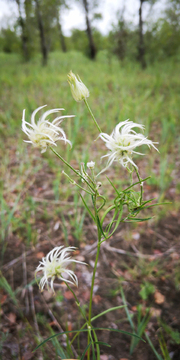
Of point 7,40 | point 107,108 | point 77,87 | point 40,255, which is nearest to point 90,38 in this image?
point 107,108

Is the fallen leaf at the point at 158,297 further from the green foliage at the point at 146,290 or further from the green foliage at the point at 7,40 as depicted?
the green foliage at the point at 7,40

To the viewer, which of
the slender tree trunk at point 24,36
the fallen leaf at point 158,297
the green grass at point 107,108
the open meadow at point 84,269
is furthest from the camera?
the slender tree trunk at point 24,36

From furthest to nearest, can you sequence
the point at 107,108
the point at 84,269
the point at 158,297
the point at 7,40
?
the point at 7,40, the point at 107,108, the point at 84,269, the point at 158,297

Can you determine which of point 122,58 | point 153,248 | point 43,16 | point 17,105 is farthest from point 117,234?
point 43,16

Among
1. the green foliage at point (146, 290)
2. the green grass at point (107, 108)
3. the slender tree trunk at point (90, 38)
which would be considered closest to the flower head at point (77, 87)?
the green grass at point (107, 108)

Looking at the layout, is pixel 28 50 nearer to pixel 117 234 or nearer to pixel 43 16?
pixel 43 16

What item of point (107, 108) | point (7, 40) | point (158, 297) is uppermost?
point (7, 40)

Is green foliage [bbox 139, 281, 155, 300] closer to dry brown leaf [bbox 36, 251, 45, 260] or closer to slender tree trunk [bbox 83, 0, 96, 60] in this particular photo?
dry brown leaf [bbox 36, 251, 45, 260]

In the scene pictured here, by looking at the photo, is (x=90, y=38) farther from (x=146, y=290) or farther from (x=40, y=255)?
(x=146, y=290)

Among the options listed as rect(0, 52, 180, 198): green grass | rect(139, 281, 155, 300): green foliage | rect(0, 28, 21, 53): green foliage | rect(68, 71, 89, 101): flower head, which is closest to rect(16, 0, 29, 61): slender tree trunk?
rect(0, 52, 180, 198): green grass
